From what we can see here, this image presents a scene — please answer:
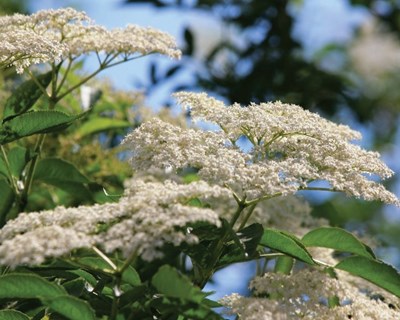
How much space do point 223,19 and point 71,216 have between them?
240cm

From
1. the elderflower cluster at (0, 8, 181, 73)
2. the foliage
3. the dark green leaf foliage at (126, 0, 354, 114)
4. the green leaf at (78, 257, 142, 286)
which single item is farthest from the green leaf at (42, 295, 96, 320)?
the dark green leaf foliage at (126, 0, 354, 114)

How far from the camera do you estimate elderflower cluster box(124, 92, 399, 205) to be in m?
1.41

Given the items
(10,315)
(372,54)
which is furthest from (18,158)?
(372,54)

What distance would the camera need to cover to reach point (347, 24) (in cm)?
542

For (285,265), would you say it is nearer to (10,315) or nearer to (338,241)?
(338,241)

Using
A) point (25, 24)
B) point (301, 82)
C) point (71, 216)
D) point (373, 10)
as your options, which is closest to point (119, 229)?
point (71, 216)

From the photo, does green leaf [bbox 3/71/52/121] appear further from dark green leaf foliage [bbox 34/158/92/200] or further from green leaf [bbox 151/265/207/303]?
green leaf [bbox 151/265/207/303]

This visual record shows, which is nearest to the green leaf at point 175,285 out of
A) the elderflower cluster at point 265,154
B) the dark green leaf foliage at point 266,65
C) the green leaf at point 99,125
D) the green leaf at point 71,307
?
the green leaf at point 71,307

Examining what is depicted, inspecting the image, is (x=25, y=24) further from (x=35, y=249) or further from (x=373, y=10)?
(x=373, y=10)

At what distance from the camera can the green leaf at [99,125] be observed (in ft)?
8.52

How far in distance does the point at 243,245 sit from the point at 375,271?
0.90ft

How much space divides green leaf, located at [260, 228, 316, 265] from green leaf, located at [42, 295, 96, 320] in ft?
1.18

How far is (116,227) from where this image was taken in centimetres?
121

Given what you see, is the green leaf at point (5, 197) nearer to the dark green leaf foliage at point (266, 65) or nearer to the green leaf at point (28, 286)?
the green leaf at point (28, 286)
